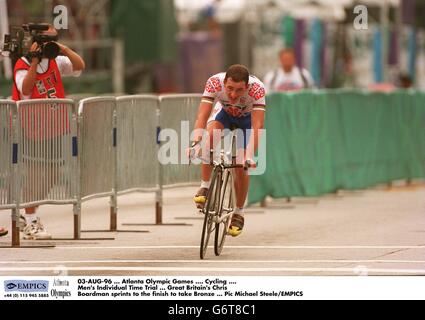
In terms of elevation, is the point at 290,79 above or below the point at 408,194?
above

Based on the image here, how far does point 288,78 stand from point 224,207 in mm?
A: 10108

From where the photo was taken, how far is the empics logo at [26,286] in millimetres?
11438

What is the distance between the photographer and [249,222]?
700 inches

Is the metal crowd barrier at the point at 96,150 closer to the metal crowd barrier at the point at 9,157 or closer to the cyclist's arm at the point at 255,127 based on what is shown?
the metal crowd barrier at the point at 9,157

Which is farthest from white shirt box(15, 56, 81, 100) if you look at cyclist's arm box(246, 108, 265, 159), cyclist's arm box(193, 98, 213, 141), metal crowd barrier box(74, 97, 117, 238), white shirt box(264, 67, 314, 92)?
white shirt box(264, 67, 314, 92)

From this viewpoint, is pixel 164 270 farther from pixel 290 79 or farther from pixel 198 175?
pixel 290 79

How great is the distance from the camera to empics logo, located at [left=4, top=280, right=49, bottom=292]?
450 inches

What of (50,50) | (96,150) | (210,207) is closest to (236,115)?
(210,207)

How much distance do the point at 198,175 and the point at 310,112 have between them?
132 inches

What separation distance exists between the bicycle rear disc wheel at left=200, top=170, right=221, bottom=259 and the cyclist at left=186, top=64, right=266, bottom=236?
145 millimetres

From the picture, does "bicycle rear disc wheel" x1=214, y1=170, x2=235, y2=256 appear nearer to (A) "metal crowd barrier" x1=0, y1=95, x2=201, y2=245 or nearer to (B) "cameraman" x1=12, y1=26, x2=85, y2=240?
(A) "metal crowd barrier" x1=0, y1=95, x2=201, y2=245

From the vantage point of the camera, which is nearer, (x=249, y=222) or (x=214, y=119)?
(x=214, y=119)

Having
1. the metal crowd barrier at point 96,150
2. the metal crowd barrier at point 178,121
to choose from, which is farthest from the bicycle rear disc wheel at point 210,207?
the metal crowd barrier at point 178,121

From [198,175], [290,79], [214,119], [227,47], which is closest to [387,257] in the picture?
[214,119]
